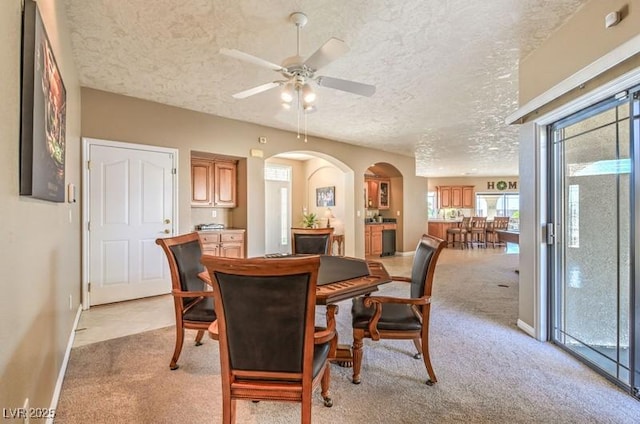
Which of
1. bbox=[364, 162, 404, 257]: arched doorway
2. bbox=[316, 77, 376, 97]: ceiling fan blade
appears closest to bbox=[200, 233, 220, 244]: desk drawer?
bbox=[316, 77, 376, 97]: ceiling fan blade

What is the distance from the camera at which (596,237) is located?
2346 millimetres

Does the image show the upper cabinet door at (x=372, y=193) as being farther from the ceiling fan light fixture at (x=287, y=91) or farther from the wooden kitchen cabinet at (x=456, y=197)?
the ceiling fan light fixture at (x=287, y=91)

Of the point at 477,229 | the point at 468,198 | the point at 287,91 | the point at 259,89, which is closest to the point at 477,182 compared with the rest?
the point at 468,198

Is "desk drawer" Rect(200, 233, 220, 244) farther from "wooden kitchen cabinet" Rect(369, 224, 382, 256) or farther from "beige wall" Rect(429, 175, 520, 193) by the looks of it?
"beige wall" Rect(429, 175, 520, 193)

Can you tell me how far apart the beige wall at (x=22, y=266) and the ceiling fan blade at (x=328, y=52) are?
4.78ft

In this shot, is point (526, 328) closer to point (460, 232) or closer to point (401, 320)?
point (401, 320)

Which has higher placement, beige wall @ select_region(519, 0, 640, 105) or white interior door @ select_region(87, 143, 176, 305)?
beige wall @ select_region(519, 0, 640, 105)

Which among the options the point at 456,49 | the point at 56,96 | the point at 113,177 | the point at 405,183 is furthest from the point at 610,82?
the point at 405,183

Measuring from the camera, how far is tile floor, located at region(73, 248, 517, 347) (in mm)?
2936

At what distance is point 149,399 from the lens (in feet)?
6.33

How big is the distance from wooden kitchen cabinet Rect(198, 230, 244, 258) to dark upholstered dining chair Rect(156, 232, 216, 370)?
7.14ft

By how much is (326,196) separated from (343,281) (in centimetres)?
579

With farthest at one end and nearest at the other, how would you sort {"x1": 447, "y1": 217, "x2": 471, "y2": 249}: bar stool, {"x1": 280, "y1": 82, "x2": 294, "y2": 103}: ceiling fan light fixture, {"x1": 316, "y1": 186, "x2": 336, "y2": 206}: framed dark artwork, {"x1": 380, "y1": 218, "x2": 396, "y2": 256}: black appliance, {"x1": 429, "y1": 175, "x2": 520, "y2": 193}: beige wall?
{"x1": 429, "y1": 175, "x2": 520, "y2": 193}: beige wall
{"x1": 447, "y1": 217, "x2": 471, "y2": 249}: bar stool
{"x1": 380, "y1": 218, "x2": 396, "y2": 256}: black appliance
{"x1": 316, "y1": 186, "x2": 336, "y2": 206}: framed dark artwork
{"x1": 280, "y1": 82, "x2": 294, "y2": 103}: ceiling fan light fixture

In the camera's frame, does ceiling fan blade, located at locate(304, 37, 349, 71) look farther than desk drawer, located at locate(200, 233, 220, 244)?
No
